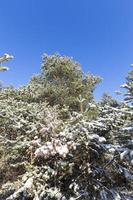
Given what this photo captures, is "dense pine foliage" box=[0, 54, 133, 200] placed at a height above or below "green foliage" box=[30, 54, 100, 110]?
below

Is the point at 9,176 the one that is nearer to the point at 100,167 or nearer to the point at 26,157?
the point at 26,157

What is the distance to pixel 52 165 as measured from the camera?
10164mm

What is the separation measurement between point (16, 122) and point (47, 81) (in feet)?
37.8

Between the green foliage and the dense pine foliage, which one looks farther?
the green foliage

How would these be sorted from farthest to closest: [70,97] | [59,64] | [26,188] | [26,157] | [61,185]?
[59,64] → [70,97] → [26,157] → [61,185] → [26,188]

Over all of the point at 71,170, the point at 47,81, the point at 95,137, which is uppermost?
the point at 47,81

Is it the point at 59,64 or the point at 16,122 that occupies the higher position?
the point at 59,64

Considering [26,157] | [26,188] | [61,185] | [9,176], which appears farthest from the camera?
[9,176]

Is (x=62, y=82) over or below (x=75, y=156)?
over

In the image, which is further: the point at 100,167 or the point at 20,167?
the point at 20,167

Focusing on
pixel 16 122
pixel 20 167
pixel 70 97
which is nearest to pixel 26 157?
pixel 20 167

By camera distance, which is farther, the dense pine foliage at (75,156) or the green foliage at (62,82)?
the green foliage at (62,82)

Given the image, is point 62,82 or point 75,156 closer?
point 75,156

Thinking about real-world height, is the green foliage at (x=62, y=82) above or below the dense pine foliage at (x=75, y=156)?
above
